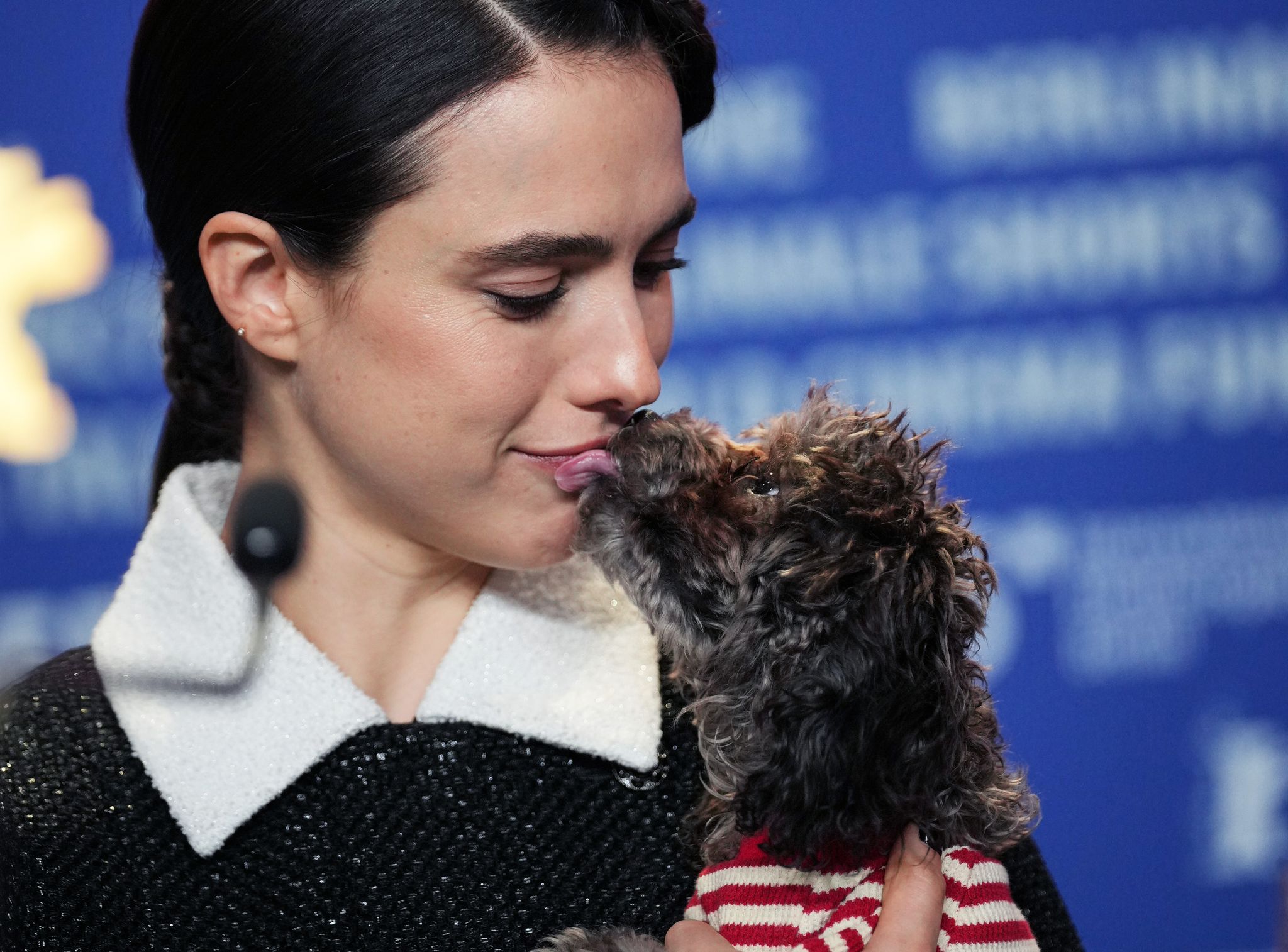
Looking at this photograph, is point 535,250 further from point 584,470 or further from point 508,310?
point 584,470

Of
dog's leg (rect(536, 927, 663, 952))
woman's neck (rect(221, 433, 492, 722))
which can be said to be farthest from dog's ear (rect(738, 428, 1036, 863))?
woman's neck (rect(221, 433, 492, 722))

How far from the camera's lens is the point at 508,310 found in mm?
1036

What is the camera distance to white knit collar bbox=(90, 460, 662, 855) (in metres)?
1.13

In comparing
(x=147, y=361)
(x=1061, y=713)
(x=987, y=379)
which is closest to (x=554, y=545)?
(x=147, y=361)

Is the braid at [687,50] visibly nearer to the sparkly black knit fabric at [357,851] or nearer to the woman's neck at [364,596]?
A: the woman's neck at [364,596]

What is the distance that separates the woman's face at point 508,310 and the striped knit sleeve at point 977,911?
46 cm

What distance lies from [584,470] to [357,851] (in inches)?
15.3

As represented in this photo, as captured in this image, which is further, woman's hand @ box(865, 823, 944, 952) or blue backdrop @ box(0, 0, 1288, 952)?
blue backdrop @ box(0, 0, 1288, 952)

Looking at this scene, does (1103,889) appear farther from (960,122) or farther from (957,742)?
(957,742)

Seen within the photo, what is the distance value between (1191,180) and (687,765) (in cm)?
197

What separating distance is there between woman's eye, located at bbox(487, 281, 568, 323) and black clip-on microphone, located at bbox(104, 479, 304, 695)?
0.34m

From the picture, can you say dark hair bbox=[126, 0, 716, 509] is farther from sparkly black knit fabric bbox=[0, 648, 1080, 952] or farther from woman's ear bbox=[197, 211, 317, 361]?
sparkly black knit fabric bbox=[0, 648, 1080, 952]

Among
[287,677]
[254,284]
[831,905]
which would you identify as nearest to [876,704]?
[831,905]

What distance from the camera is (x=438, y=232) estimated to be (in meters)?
1.01
